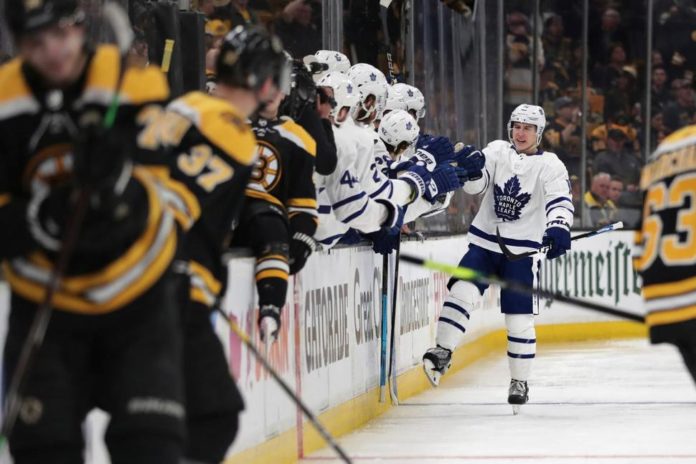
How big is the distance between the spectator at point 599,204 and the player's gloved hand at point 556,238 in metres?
6.24

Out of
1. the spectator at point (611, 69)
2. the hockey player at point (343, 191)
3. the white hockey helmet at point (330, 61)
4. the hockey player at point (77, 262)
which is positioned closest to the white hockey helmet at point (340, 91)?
the hockey player at point (343, 191)

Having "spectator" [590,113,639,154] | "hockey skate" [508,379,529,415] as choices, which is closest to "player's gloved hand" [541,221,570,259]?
"hockey skate" [508,379,529,415]

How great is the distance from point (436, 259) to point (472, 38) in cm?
375

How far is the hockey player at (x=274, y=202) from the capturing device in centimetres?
518

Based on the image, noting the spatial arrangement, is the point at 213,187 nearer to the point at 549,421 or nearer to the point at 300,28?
the point at 549,421

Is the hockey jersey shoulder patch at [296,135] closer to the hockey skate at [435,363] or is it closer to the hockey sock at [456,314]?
the hockey skate at [435,363]

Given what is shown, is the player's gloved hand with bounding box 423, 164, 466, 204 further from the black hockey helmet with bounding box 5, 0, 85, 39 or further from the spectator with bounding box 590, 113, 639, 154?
the spectator with bounding box 590, 113, 639, 154

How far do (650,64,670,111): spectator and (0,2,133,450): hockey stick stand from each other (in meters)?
12.9

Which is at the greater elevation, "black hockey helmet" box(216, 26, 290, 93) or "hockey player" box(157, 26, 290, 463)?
"black hockey helmet" box(216, 26, 290, 93)

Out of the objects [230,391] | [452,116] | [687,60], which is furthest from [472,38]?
[230,391]

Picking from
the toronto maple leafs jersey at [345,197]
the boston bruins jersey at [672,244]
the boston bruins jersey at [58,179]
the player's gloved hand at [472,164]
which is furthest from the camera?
the player's gloved hand at [472,164]

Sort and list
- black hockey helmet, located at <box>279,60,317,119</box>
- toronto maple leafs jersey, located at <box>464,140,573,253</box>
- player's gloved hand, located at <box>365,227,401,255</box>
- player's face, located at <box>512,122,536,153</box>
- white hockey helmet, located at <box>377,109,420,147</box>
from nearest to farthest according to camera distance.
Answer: black hockey helmet, located at <box>279,60,317,119</box>
white hockey helmet, located at <box>377,109,420,147</box>
player's gloved hand, located at <box>365,227,401,255</box>
toronto maple leafs jersey, located at <box>464,140,573,253</box>
player's face, located at <box>512,122,536,153</box>

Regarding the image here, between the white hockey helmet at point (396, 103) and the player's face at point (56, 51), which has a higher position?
the player's face at point (56, 51)

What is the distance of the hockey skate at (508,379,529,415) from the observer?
7.97 meters
